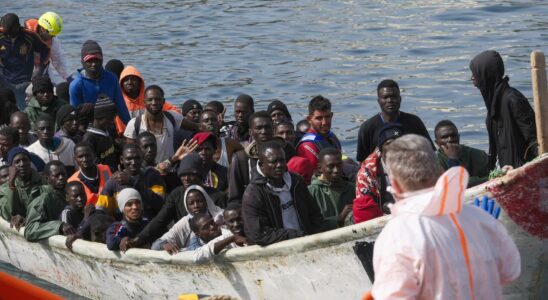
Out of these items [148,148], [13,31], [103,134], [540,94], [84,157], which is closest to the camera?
[540,94]

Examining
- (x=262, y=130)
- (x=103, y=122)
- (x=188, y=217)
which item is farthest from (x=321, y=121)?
(x=103, y=122)

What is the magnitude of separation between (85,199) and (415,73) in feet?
32.8

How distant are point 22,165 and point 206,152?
155 cm

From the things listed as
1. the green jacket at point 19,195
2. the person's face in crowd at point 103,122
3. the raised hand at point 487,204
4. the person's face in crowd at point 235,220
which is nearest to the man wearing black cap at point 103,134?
the person's face in crowd at point 103,122

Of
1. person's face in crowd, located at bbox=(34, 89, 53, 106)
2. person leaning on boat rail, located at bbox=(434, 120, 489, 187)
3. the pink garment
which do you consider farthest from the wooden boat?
the pink garment

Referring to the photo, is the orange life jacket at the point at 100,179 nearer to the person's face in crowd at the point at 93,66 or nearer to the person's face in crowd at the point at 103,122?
the person's face in crowd at the point at 103,122

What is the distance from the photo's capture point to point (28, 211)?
948 centimetres

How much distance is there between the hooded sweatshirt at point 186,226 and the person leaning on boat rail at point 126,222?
1.04 ft

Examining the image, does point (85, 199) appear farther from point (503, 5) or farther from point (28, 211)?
point (503, 5)

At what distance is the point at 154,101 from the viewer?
9961 millimetres

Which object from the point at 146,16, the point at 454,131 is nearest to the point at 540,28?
the point at 146,16

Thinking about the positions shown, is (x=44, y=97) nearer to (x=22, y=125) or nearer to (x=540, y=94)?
(x=22, y=125)

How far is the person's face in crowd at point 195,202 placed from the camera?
27.0 ft

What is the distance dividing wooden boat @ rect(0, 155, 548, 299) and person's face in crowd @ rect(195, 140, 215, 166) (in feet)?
3.10
